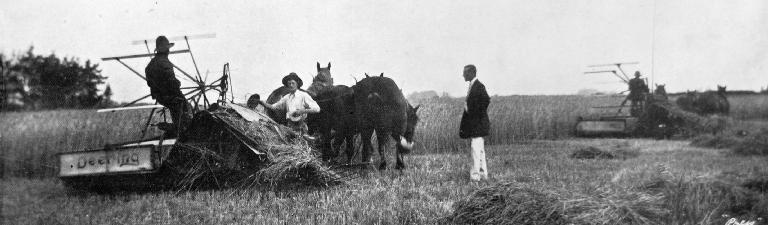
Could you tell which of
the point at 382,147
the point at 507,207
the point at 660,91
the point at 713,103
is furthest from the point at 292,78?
the point at 713,103

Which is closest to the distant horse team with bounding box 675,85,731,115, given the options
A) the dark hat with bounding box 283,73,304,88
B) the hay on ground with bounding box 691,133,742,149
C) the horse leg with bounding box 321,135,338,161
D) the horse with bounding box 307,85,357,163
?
the hay on ground with bounding box 691,133,742,149

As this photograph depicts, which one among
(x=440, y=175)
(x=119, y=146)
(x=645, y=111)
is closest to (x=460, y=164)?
(x=440, y=175)

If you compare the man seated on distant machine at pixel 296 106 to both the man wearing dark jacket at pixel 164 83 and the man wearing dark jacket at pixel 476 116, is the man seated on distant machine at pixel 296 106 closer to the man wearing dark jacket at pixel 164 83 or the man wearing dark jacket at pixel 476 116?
the man wearing dark jacket at pixel 164 83

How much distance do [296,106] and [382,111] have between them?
4.96 ft

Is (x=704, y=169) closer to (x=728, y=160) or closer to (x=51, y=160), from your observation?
(x=728, y=160)

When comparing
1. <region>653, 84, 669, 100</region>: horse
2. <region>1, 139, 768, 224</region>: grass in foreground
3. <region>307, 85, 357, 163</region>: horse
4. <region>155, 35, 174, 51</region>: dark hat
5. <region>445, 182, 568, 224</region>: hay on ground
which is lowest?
<region>1, 139, 768, 224</region>: grass in foreground

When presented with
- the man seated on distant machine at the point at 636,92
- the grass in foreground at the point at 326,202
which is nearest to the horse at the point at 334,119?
the grass in foreground at the point at 326,202

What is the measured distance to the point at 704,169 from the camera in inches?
327

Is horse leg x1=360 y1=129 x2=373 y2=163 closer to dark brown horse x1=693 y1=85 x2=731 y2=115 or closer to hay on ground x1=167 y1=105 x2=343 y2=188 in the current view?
hay on ground x1=167 y1=105 x2=343 y2=188

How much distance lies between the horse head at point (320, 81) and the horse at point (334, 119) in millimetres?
99

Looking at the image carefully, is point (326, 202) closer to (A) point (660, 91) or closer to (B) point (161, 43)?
(B) point (161, 43)

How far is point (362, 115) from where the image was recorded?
29.0 feet

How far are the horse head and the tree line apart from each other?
357 cm

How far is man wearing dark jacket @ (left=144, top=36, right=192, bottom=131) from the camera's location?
666 centimetres
